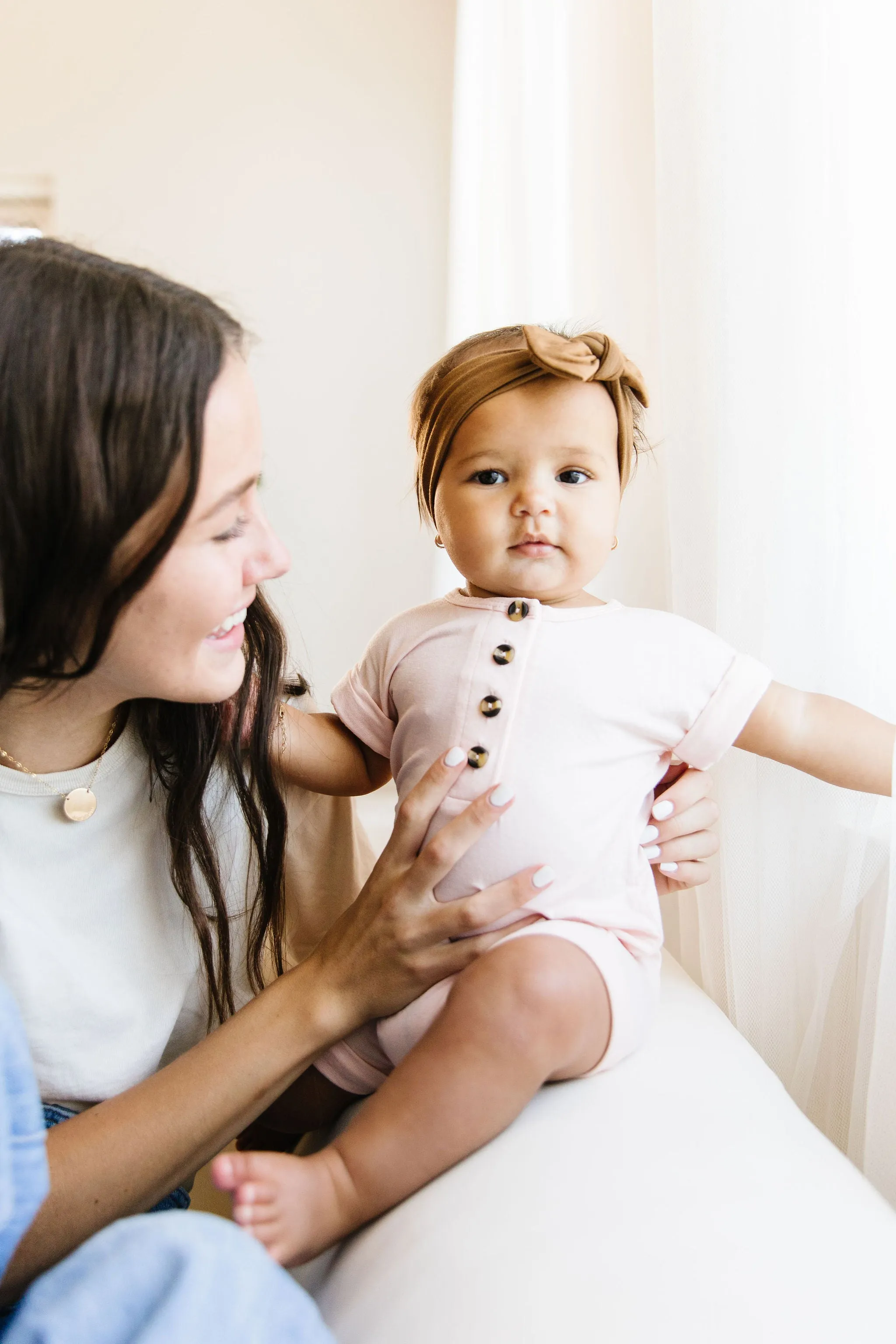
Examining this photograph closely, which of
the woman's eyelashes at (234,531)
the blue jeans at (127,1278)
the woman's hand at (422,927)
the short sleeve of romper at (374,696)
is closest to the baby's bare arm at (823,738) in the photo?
the woman's hand at (422,927)

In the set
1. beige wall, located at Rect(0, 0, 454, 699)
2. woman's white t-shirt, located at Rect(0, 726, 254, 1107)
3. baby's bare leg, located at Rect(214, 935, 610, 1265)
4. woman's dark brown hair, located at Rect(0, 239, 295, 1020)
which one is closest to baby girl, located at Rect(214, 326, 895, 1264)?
baby's bare leg, located at Rect(214, 935, 610, 1265)

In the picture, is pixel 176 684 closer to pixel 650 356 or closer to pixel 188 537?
pixel 188 537

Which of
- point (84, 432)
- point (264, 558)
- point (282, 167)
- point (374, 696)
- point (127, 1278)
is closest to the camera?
point (127, 1278)

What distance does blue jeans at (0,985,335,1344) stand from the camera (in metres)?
0.54

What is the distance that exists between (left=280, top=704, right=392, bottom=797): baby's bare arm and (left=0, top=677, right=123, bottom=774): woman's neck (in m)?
0.19

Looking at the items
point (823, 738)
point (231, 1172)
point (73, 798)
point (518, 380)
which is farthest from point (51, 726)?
point (823, 738)

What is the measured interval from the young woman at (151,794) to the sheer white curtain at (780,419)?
5.1 inches

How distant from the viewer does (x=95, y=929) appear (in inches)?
38.1

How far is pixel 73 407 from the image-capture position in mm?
745

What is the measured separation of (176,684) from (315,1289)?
0.47 metres

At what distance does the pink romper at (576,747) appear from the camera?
3.06 feet

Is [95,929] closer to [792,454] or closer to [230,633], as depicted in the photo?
[230,633]

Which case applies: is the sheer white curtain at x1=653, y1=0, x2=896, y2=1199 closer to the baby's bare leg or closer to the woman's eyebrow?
the baby's bare leg

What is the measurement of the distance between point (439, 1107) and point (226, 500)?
19.0 inches
